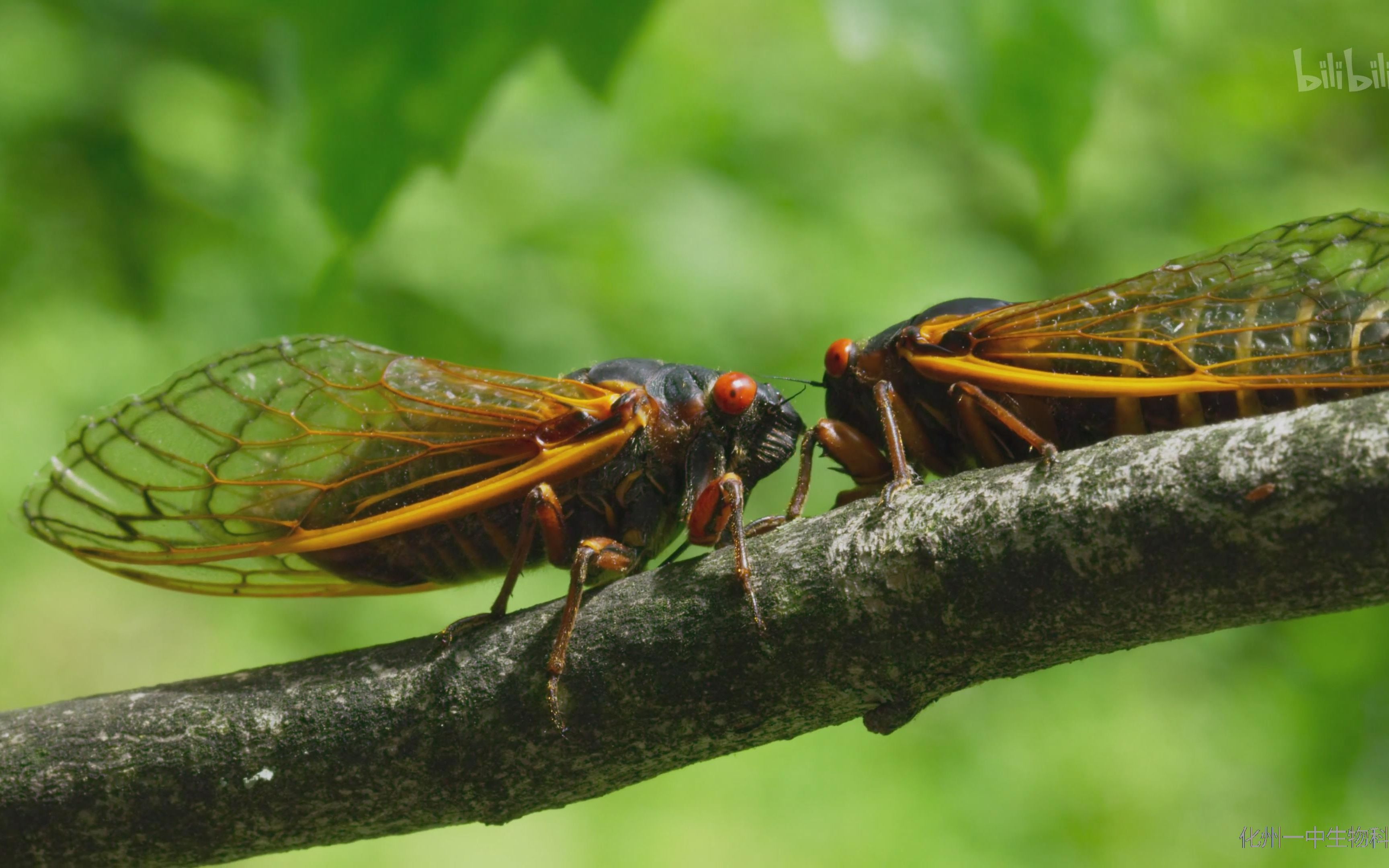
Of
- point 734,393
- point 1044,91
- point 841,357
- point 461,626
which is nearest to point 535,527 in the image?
point 461,626

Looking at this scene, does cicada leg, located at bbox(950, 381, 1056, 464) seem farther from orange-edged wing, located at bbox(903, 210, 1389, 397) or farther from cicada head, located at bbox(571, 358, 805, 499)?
cicada head, located at bbox(571, 358, 805, 499)

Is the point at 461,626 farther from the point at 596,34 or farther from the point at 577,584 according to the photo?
the point at 596,34

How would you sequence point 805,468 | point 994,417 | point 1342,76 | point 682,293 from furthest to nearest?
point 1342,76 → point 682,293 → point 805,468 → point 994,417

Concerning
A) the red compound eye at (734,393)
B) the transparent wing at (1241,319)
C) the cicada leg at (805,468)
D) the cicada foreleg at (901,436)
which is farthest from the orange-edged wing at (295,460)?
the transparent wing at (1241,319)

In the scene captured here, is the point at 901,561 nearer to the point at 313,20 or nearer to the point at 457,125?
the point at 457,125

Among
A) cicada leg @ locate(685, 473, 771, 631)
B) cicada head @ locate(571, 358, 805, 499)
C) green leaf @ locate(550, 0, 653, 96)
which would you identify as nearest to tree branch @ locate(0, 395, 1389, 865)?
cicada leg @ locate(685, 473, 771, 631)

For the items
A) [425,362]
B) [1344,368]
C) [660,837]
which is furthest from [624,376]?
[660,837]

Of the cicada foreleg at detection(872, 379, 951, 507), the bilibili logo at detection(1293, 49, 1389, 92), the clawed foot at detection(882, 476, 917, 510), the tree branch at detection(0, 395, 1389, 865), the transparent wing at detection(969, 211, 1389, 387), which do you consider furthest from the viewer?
the bilibili logo at detection(1293, 49, 1389, 92)
